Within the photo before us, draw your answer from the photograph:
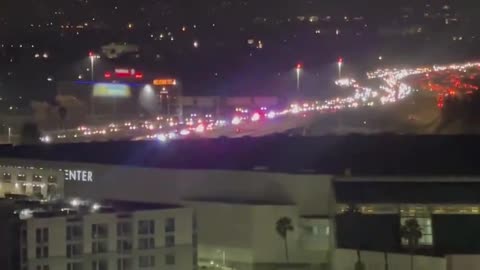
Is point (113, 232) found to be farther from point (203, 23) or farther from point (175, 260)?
point (203, 23)

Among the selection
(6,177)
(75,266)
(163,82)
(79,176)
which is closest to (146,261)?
(75,266)

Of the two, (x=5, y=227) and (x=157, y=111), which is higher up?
(x=157, y=111)

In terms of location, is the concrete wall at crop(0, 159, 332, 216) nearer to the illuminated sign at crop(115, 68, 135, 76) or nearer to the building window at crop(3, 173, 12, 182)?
the building window at crop(3, 173, 12, 182)

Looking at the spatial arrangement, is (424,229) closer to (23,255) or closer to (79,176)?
(23,255)

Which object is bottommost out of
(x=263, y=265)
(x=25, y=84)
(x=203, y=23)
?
(x=263, y=265)

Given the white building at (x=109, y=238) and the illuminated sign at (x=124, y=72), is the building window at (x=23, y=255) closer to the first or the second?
the white building at (x=109, y=238)

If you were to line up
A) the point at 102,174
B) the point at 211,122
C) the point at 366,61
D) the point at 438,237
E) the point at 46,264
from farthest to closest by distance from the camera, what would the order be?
the point at 366,61 < the point at 211,122 < the point at 102,174 < the point at 438,237 < the point at 46,264

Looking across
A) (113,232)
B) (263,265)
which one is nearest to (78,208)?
(113,232)

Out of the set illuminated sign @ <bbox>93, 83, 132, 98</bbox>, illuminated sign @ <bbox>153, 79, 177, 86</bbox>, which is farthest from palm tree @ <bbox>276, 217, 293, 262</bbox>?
illuminated sign @ <bbox>153, 79, 177, 86</bbox>
